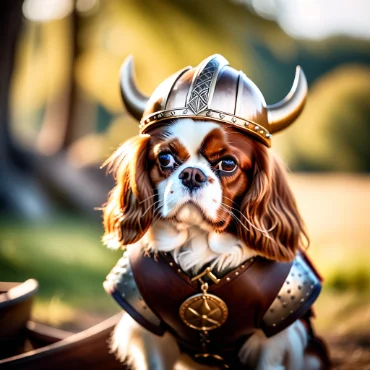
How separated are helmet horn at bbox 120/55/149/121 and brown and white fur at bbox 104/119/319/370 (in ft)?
0.39

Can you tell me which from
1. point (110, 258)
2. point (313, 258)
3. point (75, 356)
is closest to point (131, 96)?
point (75, 356)

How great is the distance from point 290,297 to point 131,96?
0.88 m

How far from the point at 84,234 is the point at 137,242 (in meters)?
3.35

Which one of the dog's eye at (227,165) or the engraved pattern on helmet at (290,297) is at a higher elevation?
the dog's eye at (227,165)

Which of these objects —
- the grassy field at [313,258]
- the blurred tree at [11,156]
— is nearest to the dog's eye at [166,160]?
the grassy field at [313,258]

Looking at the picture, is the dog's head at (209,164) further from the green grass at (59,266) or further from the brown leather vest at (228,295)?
the green grass at (59,266)

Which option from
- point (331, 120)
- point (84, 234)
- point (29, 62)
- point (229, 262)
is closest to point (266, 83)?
point (331, 120)

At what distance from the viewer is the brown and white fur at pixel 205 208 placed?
181cm

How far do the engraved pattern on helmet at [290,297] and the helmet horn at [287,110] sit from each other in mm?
493

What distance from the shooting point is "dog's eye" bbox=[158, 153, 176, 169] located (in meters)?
1.85

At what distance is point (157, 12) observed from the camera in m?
6.80

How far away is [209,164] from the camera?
182 centimetres

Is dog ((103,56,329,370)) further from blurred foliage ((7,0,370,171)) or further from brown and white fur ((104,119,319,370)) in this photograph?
blurred foliage ((7,0,370,171))

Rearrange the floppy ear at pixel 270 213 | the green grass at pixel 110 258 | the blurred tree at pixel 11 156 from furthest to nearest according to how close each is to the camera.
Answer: the blurred tree at pixel 11 156 → the green grass at pixel 110 258 → the floppy ear at pixel 270 213
